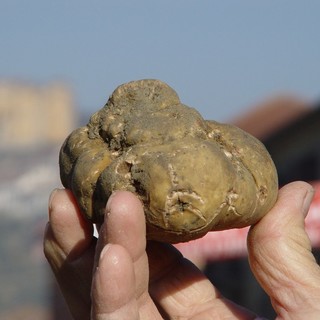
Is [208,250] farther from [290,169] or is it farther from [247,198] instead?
[247,198]

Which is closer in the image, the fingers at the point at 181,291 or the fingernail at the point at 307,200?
the fingernail at the point at 307,200

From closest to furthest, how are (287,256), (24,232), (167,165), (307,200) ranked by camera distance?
(167,165) < (287,256) < (307,200) < (24,232)

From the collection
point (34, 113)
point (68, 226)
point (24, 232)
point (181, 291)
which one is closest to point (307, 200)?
point (181, 291)

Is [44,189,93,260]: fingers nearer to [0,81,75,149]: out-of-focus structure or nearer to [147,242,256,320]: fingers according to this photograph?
[147,242,256,320]: fingers

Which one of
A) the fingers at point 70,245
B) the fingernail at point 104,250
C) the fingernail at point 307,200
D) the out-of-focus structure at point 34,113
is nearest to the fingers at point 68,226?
the fingers at point 70,245

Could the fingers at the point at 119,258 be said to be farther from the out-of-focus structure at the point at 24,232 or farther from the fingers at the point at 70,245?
the out-of-focus structure at the point at 24,232

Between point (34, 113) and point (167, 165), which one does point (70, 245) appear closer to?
point (167, 165)
